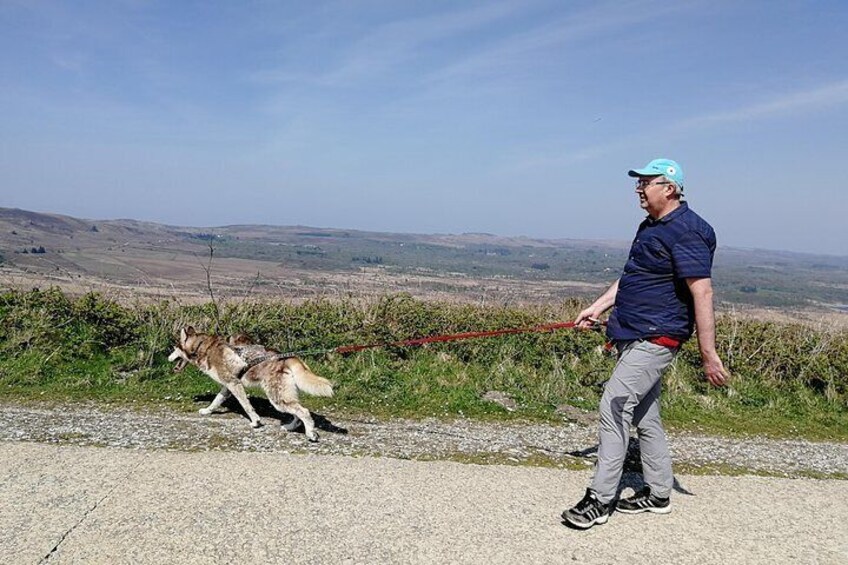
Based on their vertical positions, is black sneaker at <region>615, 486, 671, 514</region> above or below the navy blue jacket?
below

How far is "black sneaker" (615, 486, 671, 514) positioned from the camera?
4758mm

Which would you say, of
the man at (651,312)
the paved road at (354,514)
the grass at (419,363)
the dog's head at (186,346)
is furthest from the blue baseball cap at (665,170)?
the dog's head at (186,346)

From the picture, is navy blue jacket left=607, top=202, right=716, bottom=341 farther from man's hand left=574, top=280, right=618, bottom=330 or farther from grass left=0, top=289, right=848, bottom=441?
grass left=0, top=289, right=848, bottom=441

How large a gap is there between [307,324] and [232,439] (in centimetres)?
451

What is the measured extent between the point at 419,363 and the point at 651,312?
5.61m

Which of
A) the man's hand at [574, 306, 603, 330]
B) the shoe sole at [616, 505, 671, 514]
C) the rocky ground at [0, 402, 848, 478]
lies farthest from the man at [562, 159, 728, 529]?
the rocky ground at [0, 402, 848, 478]

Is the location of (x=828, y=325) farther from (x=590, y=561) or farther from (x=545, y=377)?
(x=590, y=561)

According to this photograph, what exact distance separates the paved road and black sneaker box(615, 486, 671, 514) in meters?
0.07

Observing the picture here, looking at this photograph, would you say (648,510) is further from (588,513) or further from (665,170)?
(665,170)

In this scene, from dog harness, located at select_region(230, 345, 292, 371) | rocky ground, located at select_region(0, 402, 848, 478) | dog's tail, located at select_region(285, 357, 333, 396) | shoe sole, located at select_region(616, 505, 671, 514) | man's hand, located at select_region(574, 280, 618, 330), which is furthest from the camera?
dog harness, located at select_region(230, 345, 292, 371)

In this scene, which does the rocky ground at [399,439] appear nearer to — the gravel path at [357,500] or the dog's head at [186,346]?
the gravel path at [357,500]

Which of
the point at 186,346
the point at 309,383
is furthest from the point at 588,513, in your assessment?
the point at 186,346

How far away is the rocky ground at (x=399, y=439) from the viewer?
19.2 feet

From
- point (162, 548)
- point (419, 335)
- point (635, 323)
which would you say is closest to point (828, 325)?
point (419, 335)
